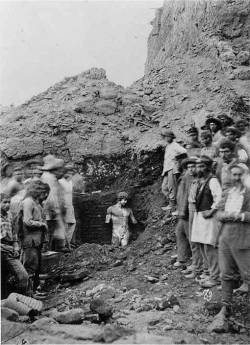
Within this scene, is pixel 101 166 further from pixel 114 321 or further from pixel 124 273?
pixel 114 321

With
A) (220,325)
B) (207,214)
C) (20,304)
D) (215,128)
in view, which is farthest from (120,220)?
(220,325)

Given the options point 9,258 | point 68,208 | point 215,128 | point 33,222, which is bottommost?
point 9,258

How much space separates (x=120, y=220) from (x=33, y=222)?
265 cm

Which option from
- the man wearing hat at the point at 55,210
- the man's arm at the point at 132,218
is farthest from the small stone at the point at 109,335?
the man's arm at the point at 132,218

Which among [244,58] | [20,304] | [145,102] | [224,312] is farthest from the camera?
[145,102]

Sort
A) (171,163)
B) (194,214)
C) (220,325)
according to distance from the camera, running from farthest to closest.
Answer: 1. (171,163)
2. (194,214)
3. (220,325)

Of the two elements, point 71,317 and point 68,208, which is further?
point 68,208

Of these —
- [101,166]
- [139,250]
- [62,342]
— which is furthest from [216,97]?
[62,342]

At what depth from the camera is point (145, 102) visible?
1255cm

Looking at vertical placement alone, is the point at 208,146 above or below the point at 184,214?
above

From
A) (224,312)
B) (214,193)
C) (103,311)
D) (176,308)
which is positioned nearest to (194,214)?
(214,193)

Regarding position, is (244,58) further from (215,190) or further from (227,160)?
(215,190)

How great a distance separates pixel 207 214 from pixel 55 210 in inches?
129

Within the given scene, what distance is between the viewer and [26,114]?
1227 centimetres
